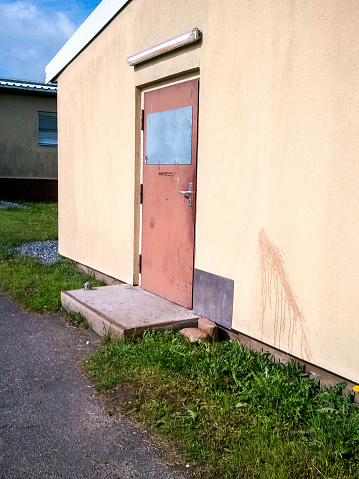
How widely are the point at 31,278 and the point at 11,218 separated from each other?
728 centimetres

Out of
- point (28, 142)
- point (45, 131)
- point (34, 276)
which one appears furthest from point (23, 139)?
point (34, 276)

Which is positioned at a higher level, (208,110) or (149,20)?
(149,20)

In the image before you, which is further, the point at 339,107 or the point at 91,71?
the point at 91,71

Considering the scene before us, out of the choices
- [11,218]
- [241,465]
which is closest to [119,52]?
[241,465]

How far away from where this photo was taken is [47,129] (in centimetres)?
1933

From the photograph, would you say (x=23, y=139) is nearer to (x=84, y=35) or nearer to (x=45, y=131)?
(x=45, y=131)

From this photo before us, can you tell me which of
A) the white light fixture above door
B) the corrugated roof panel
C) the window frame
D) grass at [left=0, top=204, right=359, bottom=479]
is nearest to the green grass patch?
grass at [left=0, top=204, right=359, bottom=479]

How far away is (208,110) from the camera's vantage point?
4598 mm

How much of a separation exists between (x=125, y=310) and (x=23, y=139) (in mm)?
15440

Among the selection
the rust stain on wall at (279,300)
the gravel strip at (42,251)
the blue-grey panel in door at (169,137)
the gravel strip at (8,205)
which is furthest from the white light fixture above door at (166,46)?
the gravel strip at (8,205)

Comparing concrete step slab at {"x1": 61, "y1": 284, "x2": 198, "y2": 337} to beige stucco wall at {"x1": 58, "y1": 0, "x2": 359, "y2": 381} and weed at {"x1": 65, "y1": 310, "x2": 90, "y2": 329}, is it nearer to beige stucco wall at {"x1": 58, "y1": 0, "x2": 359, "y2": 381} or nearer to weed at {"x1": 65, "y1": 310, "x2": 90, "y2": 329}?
weed at {"x1": 65, "y1": 310, "x2": 90, "y2": 329}

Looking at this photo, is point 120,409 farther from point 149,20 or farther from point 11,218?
point 11,218

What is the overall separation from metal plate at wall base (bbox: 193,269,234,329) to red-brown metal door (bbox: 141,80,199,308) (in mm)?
176

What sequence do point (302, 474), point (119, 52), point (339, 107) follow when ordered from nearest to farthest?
point (302, 474) → point (339, 107) → point (119, 52)
